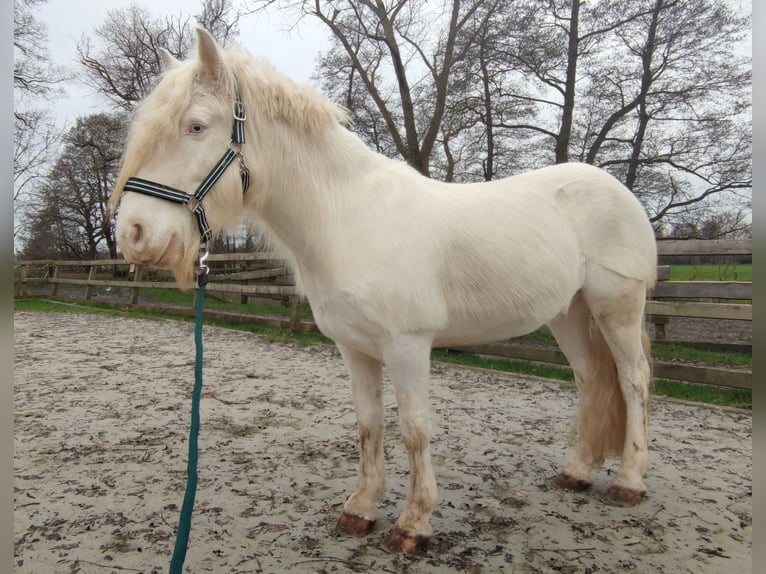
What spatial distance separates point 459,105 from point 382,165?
22.7 feet

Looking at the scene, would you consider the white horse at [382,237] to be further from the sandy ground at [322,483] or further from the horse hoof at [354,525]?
the sandy ground at [322,483]

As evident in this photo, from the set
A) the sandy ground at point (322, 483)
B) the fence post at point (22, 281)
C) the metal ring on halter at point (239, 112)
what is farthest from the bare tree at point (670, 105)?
the fence post at point (22, 281)

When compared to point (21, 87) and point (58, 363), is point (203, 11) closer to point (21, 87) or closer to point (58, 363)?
point (21, 87)

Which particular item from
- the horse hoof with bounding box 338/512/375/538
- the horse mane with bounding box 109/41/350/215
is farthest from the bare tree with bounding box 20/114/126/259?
the horse hoof with bounding box 338/512/375/538

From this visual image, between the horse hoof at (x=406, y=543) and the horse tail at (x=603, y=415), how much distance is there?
1.24 meters

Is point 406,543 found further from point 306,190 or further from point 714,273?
point 714,273

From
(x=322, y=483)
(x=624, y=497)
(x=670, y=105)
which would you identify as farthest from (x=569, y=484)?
(x=670, y=105)

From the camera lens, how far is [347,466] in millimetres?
2955

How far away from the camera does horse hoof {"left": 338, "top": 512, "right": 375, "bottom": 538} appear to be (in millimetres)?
2135

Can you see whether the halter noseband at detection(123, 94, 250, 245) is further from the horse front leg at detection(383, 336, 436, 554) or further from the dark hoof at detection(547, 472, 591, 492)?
the dark hoof at detection(547, 472, 591, 492)

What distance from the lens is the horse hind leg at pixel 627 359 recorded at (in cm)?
248

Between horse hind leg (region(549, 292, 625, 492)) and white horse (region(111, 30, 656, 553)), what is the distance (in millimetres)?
43

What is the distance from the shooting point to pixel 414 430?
77.3 inches

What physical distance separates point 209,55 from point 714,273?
338 inches
